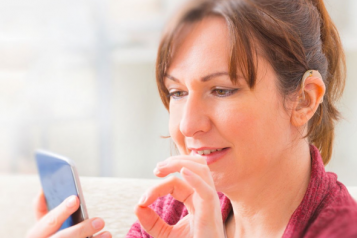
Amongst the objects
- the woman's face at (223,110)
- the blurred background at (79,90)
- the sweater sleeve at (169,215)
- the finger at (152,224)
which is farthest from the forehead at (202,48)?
the blurred background at (79,90)

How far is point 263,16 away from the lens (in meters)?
0.83

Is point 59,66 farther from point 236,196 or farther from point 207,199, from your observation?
point 207,199

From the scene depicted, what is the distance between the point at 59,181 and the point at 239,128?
404 mm

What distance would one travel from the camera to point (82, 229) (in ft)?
2.82

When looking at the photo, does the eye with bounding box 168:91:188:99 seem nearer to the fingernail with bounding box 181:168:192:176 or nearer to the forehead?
the forehead

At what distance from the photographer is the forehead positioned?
0.82 meters

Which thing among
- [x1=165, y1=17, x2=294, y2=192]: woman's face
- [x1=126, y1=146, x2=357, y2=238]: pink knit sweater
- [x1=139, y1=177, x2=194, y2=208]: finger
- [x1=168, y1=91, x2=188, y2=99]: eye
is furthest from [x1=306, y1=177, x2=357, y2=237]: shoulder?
[x1=168, y1=91, x2=188, y2=99]: eye

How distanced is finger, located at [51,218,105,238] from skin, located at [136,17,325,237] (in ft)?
0.35

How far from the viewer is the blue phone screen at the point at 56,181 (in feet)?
2.89

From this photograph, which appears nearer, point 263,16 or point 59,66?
point 263,16

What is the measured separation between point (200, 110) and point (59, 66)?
128 cm

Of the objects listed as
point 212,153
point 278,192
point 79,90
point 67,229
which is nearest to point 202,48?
point 212,153

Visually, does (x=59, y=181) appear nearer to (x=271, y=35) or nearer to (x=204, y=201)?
(x=204, y=201)

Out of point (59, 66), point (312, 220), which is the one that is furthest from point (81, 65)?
point (312, 220)
